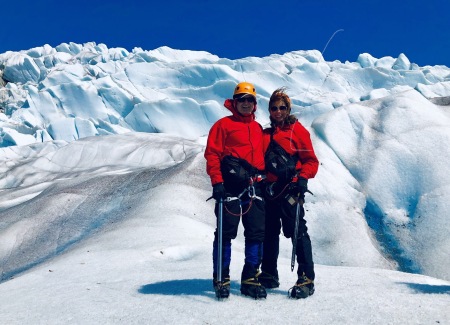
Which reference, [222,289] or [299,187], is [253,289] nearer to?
[222,289]

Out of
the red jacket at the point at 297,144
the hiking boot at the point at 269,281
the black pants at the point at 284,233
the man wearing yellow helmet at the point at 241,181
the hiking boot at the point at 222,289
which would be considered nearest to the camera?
the hiking boot at the point at 222,289

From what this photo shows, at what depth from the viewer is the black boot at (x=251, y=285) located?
13.1ft

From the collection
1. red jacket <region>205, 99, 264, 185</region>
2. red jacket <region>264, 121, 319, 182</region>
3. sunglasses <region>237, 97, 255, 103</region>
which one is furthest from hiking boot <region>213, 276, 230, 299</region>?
sunglasses <region>237, 97, 255, 103</region>

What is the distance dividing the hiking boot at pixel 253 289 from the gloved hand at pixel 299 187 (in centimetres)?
89

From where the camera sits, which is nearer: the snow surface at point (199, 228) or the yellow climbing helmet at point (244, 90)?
the snow surface at point (199, 228)

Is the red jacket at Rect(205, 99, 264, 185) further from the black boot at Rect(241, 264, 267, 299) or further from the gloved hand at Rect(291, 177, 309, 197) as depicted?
the black boot at Rect(241, 264, 267, 299)

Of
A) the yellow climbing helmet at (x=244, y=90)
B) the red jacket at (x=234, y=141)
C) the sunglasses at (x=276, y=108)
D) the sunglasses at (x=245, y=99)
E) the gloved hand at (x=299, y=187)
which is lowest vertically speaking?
the gloved hand at (x=299, y=187)

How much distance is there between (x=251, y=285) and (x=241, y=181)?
3.18 feet

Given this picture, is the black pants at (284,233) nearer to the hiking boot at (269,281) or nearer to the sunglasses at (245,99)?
the hiking boot at (269,281)

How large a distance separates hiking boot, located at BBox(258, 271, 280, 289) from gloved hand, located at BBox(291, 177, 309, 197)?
0.95 metres

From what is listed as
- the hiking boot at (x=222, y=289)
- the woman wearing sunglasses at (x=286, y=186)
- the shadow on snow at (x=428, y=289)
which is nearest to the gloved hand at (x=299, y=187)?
the woman wearing sunglasses at (x=286, y=186)

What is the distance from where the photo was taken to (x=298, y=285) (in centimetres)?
408

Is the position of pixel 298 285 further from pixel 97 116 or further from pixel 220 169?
pixel 97 116

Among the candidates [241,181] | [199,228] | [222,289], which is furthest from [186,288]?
[199,228]
